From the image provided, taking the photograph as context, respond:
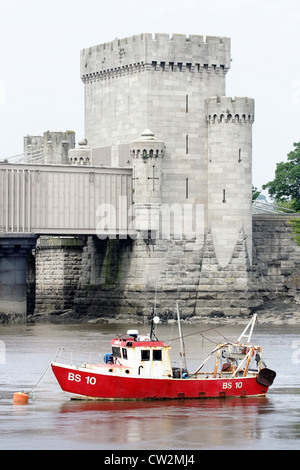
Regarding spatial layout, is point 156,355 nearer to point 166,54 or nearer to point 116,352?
point 116,352

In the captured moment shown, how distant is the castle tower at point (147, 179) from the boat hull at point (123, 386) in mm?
46335

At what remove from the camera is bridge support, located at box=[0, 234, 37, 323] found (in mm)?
106438

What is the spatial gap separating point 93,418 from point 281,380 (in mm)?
16027

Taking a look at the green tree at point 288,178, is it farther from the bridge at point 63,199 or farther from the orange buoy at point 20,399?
the orange buoy at point 20,399

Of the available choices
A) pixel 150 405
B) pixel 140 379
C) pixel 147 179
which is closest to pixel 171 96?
pixel 147 179

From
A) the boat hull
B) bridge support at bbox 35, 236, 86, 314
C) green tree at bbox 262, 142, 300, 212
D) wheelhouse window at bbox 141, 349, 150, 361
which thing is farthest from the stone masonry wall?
wheelhouse window at bbox 141, 349, 150, 361

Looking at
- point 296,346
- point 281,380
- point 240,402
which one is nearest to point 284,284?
point 296,346

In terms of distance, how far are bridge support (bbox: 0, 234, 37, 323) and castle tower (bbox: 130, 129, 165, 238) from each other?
311 inches

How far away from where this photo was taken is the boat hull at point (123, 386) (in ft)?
202

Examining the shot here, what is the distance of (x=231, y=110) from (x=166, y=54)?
19.9ft

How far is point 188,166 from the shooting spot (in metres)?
111

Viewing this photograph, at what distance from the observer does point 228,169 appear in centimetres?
11025

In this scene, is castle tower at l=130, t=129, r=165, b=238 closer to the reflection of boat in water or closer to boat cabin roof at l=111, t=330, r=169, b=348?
boat cabin roof at l=111, t=330, r=169, b=348
